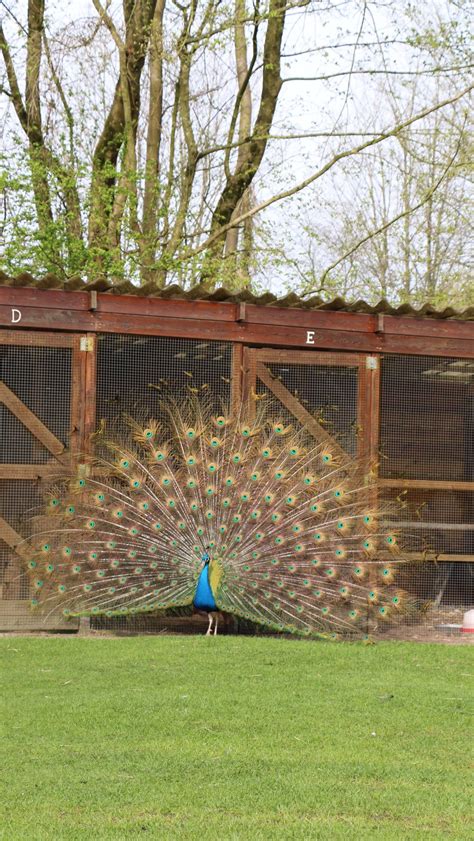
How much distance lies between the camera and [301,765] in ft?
18.9

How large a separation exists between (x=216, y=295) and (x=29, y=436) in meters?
2.13

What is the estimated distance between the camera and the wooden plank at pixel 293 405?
10.6m

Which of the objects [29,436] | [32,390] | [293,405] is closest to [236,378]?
[293,405]

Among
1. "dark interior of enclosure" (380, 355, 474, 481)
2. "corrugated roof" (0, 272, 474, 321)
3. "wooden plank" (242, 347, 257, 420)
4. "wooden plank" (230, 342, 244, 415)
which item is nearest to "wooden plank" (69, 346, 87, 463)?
"corrugated roof" (0, 272, 474, 321)

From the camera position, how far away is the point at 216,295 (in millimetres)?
10406

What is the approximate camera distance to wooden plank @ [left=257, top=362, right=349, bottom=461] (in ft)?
34.8

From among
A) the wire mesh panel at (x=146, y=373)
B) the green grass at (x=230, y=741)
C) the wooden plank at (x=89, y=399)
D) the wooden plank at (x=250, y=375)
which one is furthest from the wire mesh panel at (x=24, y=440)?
the wooden plank at (x=250, y=375)

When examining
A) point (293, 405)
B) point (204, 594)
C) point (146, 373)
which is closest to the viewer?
point (204, 594)

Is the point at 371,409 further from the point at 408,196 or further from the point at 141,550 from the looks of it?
the point at 408,196

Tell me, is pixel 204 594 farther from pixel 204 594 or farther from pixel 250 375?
pixel 250 375

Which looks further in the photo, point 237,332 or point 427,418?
point 427,418

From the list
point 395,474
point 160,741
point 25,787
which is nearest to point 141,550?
point 395,474

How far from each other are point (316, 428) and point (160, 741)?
16.0 feet

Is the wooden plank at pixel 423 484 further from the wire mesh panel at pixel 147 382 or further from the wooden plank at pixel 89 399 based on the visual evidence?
the wooden plank at pixel 89 399
